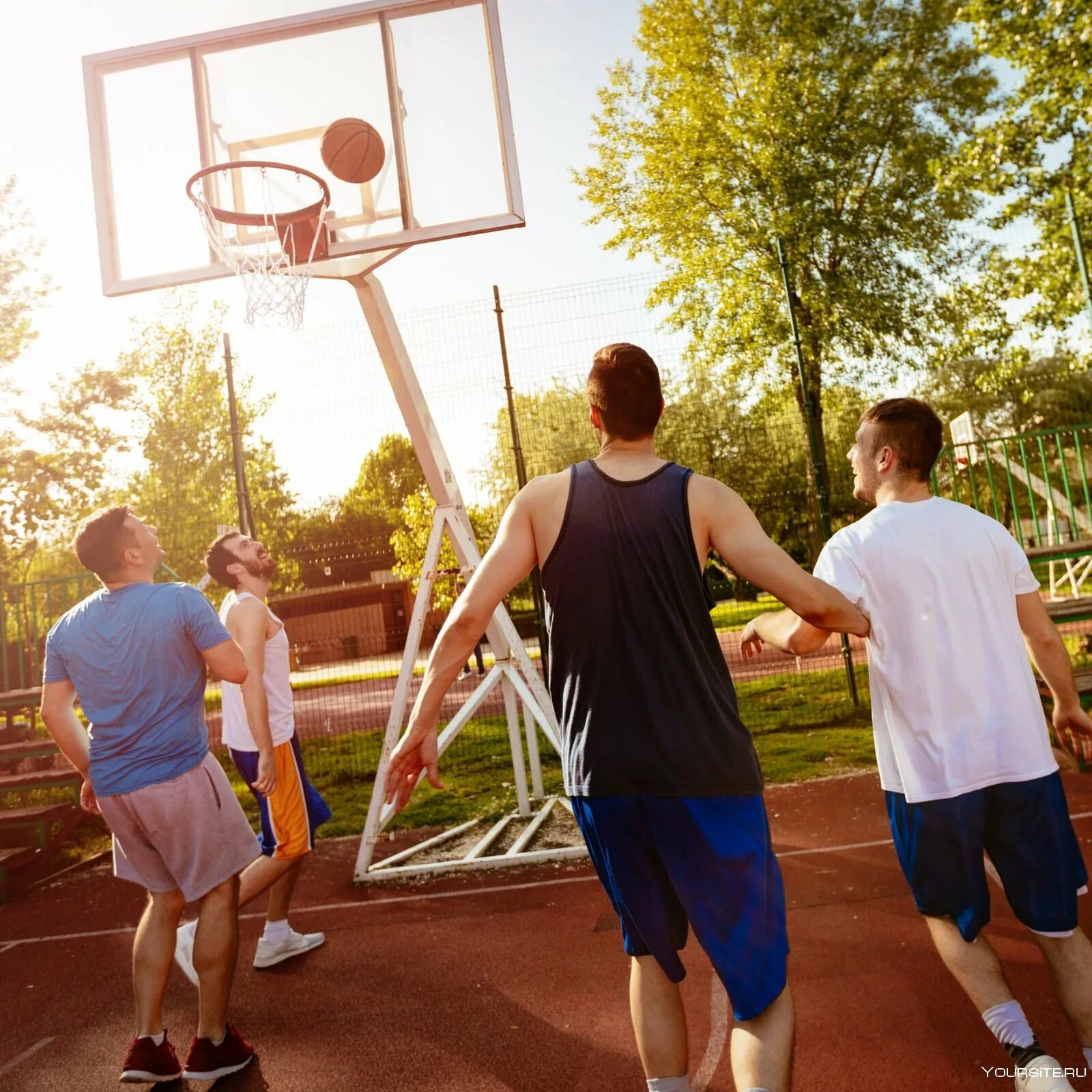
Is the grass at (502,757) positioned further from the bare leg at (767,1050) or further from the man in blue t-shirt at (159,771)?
the bare leg at (767,1050)

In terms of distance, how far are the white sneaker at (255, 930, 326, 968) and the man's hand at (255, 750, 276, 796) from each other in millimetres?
1071

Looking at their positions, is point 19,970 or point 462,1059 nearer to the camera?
point 462,1059

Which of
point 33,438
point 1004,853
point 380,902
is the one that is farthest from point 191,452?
point 1004,853

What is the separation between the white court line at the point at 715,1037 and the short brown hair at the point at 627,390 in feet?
6.66

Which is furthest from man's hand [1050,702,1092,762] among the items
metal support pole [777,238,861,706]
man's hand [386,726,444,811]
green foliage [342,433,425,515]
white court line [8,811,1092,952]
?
green foliage [342,433,425,515]

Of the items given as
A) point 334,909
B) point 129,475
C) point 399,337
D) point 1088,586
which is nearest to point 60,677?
point 334,909

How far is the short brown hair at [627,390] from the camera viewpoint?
7.37ft

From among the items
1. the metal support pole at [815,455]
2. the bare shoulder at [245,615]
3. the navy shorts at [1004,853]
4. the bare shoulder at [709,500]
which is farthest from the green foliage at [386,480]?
the navy shorts at [1004,853]

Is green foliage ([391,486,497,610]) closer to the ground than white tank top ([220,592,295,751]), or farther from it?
farther from it

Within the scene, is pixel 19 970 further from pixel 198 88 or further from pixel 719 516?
pixel 198 88

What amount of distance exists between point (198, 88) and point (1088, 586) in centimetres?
1484

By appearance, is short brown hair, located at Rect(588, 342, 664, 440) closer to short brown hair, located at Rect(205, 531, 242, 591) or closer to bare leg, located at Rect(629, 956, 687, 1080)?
bare leg, located at Rect(629, 956, 687, 1080)

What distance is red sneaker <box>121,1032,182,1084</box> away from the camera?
3.09 metres

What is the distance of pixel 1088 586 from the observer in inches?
583
